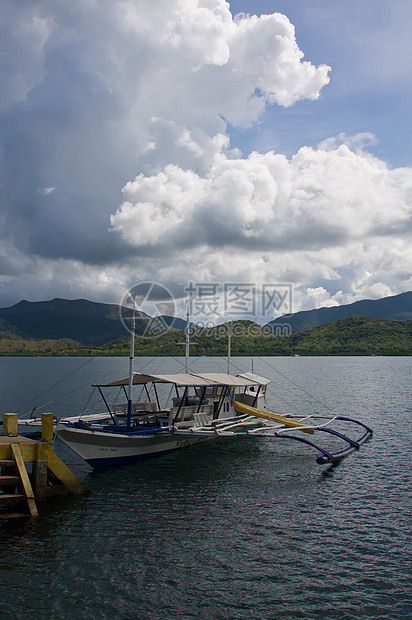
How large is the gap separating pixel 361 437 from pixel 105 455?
25.4 metres

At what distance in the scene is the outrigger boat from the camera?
30969 millimetres

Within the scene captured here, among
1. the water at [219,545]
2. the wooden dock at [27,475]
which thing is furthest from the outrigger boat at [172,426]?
the wooden dock at [27,475]

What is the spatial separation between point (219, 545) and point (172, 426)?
49.0 ft

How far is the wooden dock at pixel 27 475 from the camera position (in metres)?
21.7

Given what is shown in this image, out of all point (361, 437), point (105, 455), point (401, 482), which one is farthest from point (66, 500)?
point (361, 437)

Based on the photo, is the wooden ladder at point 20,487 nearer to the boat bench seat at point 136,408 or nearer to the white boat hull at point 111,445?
the white boat hull at point 111,445

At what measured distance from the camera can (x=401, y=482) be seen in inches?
1121

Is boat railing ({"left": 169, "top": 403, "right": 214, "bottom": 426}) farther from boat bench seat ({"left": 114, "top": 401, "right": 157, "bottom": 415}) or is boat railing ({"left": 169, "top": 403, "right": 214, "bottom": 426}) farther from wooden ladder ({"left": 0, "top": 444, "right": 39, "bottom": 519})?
wooden ladder ({"left": 0, "top": 444, "right": 39, "bottom": 519})

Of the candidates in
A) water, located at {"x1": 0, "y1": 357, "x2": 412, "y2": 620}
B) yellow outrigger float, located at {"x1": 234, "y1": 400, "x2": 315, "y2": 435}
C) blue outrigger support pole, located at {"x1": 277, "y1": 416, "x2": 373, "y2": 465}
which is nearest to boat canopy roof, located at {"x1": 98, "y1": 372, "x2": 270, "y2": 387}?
yellow outrigger float, located at {"x1": 234, "y1": 400, "x2": 315, "y2": 435}

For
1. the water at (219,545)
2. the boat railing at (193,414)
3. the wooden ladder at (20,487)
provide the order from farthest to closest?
1. the boat railing at (193,414)
2. the wooden ladder at (20,487)
3. the water at (219,545)

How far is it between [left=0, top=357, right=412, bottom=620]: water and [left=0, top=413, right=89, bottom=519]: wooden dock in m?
0.74

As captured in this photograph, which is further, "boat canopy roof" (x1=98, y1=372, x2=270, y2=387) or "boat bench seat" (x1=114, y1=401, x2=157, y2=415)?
"boat bench seat" (x1=114, y1=401, x2=157, y2=415)

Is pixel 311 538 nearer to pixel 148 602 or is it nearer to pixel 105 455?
pixel 148 602

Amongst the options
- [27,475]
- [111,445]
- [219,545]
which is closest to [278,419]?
[111,445]
